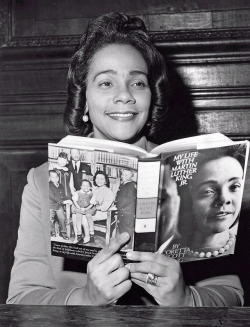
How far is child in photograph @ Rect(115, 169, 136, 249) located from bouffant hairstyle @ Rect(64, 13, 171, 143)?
1.74 ft

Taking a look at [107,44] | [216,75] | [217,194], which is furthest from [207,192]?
[216,75]

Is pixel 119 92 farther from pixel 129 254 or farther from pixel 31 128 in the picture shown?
pixel 31 128

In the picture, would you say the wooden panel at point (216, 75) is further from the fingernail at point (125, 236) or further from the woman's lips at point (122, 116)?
the fingernail at point (125, 236)

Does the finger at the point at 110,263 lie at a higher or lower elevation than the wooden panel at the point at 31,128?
lower

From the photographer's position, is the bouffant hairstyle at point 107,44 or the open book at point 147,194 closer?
the open book at point 147,194

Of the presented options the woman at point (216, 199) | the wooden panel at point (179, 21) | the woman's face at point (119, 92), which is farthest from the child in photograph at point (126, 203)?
the wooden panel at point (179, 21)

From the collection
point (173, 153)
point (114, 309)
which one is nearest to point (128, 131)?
point (173, 153)

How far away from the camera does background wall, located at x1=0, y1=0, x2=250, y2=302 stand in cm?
178

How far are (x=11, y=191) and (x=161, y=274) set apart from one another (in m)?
1.05

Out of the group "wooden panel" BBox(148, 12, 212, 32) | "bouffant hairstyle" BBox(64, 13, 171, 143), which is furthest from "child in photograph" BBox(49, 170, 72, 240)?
"wooden panel" BBox(148, 12, 212, 32)

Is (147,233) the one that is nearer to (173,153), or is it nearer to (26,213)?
(173,153)

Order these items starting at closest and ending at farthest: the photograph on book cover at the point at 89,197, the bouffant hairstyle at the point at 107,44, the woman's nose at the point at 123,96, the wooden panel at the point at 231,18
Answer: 1. the photograph on book cover at the point at 89,197
2. the woman's nose at the point at 123,96
3. the bouffant hairstyle at the point at 107,44
4. the wooden panel at the point at 231,18

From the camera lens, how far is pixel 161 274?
972 mm

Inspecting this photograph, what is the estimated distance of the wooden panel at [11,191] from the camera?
6.15 ft
